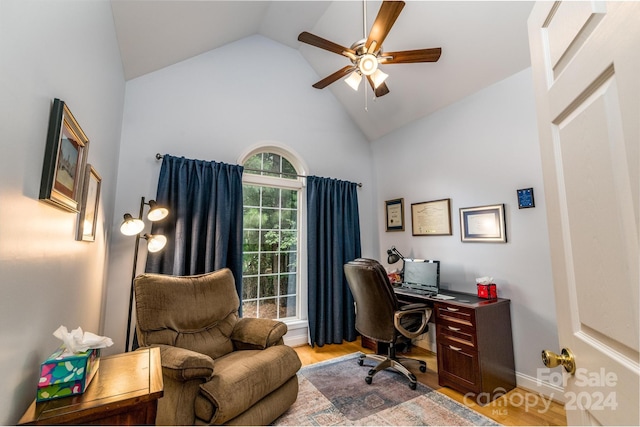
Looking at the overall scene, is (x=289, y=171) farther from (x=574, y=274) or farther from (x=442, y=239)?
(x=574, y=274)

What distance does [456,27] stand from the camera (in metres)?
2.49

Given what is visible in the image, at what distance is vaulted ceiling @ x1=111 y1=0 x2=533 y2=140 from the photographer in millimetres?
2229

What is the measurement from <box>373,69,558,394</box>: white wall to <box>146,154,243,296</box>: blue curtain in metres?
2.08

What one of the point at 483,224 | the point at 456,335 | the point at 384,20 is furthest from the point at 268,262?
the point at 384,20

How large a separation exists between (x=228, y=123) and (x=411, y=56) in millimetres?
2018

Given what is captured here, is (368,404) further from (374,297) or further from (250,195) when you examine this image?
(250,195)

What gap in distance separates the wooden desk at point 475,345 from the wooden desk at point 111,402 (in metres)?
2.15

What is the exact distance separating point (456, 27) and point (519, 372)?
3.03m

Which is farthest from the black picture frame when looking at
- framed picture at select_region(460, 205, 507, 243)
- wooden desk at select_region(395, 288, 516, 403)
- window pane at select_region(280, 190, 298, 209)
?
window pane at select_region(280, 190, 298, 209)

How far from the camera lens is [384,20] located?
1.79m

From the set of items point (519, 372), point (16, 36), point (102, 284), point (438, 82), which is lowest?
point (519, 372)

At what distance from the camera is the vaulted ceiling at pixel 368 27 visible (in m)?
2.23

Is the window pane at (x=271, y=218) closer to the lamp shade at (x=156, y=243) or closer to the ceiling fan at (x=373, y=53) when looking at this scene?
the lamp shade at (x=156, y=243)

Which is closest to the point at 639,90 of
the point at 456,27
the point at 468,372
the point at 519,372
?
the point at 468,372
